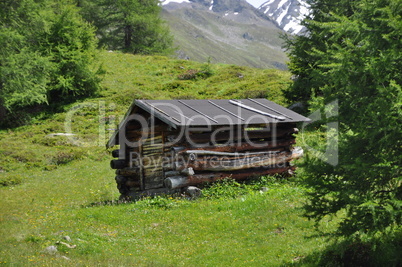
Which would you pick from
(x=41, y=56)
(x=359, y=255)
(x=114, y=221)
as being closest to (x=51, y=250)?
(x=114, y=221)

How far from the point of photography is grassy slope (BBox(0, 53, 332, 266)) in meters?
9.29

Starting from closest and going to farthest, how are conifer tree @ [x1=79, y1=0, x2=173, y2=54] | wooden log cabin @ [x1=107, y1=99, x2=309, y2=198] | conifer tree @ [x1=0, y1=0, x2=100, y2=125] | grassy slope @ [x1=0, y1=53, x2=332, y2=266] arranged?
grassy slope @ [x1=0, y1=53, x2=332, y2=266] → wooden log cabin @ [x1=107, y1=99, x2=309, y2=198] → conifer tree @ [x1=0, y1=0, x2=100, y2=125] → conifer tree @ [x1=79, y1=0, x2=173, y2=54]

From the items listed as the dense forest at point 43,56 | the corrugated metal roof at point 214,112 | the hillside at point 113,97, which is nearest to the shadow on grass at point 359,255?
the corrugated metal roof at point 214,112

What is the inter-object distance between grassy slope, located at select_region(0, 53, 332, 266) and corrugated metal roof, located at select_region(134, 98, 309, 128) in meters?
3.06

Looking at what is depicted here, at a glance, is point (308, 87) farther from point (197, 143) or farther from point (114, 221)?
point (114, 221)

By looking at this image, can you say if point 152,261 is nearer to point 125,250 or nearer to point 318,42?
point 125,250

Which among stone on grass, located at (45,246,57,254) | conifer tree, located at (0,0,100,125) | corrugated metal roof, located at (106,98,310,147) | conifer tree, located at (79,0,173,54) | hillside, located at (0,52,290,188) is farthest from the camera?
conifer tree, located at (79,0,173,54)

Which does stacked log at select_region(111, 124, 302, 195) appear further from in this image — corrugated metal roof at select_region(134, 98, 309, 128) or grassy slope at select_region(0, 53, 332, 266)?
grassy slope at select_region(0, 53, 332, 266)

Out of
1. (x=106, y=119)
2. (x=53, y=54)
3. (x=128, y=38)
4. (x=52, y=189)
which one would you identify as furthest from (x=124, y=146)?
(x=128, y=38)

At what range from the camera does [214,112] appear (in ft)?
52.6

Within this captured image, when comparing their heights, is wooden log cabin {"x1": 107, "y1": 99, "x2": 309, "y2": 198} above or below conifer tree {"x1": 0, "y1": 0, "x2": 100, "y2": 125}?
below

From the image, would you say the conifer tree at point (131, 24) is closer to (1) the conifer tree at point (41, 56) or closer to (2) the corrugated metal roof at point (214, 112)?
(1) the conifer tree at point (41, 56)

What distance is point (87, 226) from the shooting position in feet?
39.7

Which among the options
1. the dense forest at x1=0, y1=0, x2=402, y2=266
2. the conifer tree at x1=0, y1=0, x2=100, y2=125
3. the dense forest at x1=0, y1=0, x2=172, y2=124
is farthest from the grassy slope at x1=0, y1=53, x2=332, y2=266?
the dense forest at x1=0, y1=0, x2=172, y2=124
